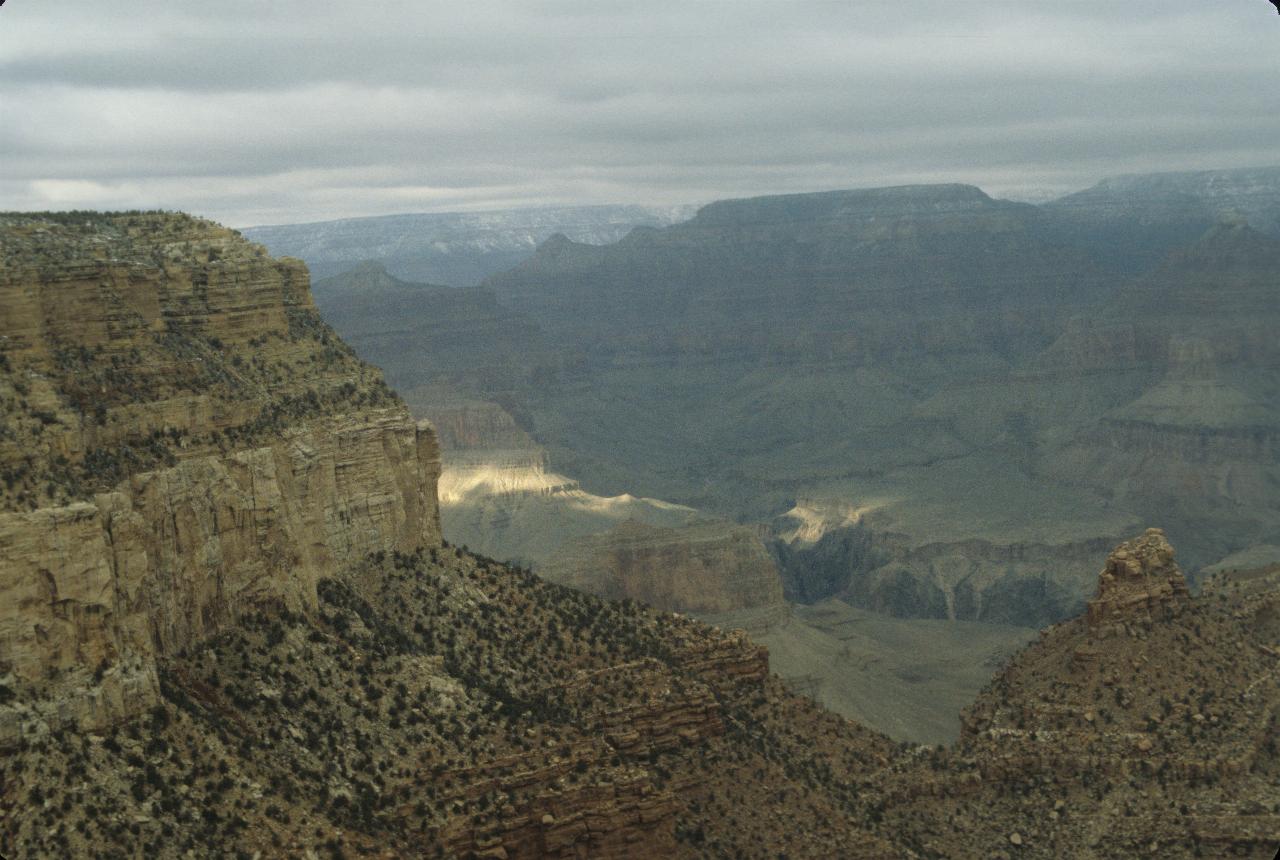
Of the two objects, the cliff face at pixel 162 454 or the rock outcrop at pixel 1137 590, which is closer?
the cliff face at pixel 162 454

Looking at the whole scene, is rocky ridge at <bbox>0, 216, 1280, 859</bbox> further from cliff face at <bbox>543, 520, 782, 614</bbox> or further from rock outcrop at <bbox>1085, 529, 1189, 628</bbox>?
cliff face at <bbox>543, 520, 782, 614</bbox>

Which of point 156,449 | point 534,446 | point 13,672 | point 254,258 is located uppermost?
point 254,258

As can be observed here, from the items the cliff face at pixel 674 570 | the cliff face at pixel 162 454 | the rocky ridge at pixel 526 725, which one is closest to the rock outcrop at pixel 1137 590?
the rocky ridge at pixel 526 725

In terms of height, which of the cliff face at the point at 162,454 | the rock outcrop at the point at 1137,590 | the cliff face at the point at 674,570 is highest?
the cliff face at the point at 162,454

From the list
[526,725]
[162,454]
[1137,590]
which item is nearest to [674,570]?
[1137,590]

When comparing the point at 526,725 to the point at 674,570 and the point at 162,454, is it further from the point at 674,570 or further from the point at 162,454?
the point at 674,570

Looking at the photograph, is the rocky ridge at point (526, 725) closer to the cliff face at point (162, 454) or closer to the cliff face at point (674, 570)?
the cliff face at point (162, 454)

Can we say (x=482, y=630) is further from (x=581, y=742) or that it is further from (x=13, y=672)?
(x=13, y=672)

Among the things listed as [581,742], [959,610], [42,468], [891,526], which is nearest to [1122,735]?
[581,742]
